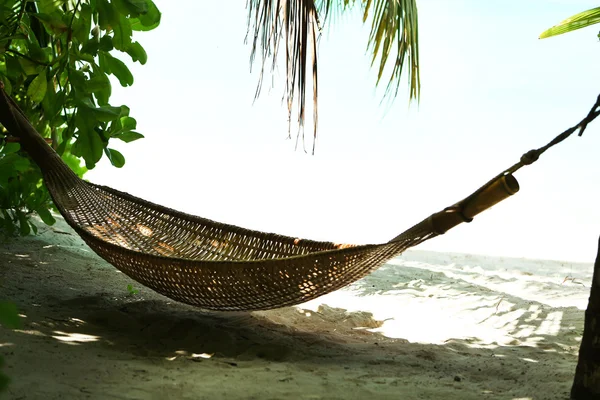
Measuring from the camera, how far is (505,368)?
56.4 inches

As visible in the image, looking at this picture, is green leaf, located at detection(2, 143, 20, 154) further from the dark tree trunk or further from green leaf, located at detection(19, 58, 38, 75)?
the dark tree trunk

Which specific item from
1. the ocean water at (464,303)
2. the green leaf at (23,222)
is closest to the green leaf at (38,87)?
the green leaf at (23,222)

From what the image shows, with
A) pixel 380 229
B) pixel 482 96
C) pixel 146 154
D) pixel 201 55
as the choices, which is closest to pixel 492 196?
pixel 380 229

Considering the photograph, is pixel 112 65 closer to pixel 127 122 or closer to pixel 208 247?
pixel 127 122

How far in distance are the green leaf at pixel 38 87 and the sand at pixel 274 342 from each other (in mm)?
548

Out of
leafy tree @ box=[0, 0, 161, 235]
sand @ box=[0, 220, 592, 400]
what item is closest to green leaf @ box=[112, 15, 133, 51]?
leafy tree @ box=[0, 0, 161, 235]

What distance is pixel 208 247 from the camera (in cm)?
184

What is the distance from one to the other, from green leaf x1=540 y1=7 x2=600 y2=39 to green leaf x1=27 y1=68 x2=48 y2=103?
4.81 feet

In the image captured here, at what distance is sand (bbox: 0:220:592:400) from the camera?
1.17 meters

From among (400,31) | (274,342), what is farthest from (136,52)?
(400,31)

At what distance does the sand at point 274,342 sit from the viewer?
1.17 m

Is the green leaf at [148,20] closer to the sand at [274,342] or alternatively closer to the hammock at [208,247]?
the hammock at [208,247]

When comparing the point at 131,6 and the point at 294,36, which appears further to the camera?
the point at 294,36

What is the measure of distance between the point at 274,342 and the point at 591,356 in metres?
0.76
